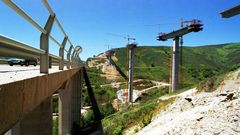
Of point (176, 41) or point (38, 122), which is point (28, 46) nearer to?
point (38, 122)

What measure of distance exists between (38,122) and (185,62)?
124296 mm

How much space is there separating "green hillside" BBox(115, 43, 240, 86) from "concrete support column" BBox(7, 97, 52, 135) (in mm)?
64538

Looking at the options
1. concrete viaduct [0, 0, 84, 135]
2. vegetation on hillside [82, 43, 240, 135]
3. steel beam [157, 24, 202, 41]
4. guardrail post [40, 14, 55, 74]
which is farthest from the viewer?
steel beam [157, 24, 202, 41]

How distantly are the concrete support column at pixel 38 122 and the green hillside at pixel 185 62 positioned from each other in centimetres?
6454

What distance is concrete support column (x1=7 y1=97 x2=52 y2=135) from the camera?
671 cm

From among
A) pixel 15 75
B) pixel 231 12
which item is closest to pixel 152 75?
pixel 231 12

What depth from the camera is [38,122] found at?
7.05m

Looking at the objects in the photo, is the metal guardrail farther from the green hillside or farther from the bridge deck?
the green hillside

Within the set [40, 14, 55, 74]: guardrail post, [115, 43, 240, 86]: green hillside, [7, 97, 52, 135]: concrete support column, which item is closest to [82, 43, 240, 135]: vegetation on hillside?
[115, 43, 240, 86]: green hillside

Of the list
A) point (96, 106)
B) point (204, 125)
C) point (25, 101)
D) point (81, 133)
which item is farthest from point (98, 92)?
point (25, 101)

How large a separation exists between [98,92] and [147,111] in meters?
39.9

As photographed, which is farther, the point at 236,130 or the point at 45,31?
the point at 236,130

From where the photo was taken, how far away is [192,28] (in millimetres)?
32844

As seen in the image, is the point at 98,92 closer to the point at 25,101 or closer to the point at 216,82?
the point at 216,82
